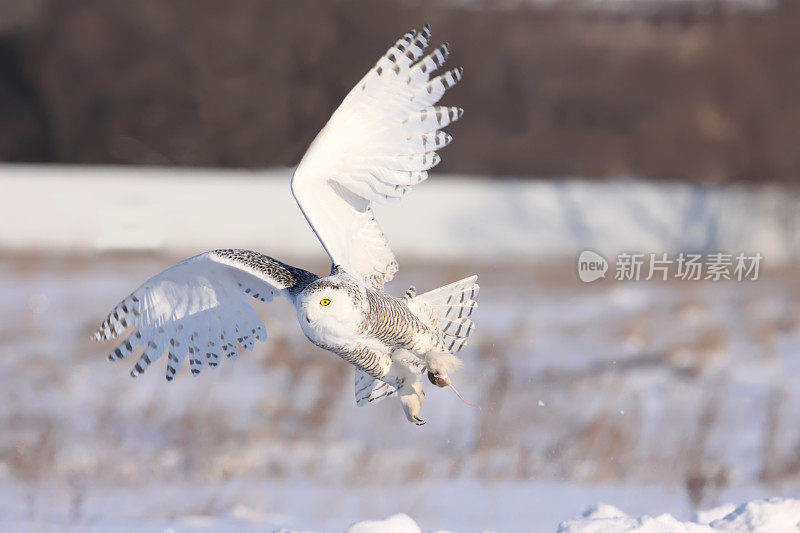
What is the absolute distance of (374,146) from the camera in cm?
469

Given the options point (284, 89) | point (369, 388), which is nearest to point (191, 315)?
point (369, 388)

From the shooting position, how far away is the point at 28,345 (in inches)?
432

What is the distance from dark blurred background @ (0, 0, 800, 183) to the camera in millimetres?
20469

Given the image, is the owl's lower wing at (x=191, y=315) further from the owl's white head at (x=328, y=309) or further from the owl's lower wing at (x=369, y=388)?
the owl's white head at (x=328, y=309)

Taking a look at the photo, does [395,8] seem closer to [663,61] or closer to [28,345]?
[663,61]

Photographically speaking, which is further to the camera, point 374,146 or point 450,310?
point 450,310

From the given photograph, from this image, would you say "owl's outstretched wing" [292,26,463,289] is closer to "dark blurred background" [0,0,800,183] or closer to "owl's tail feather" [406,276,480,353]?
"owl's tail feather" [406,276,480,353]

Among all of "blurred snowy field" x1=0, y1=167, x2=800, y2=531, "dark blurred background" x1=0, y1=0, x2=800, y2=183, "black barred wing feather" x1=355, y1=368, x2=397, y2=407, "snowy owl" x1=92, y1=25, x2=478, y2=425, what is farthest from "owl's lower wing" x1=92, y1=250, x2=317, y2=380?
"dark blurred background" x1=0, y1=0, x2=800, y2=183

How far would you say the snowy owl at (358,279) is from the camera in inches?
175

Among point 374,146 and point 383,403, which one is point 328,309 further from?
point 383,403

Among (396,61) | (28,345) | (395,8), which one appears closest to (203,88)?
(395,8)

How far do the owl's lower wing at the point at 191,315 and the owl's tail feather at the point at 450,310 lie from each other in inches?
25.4

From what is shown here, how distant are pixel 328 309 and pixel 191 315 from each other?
3.77 feet

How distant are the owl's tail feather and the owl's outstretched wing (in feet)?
1.16
